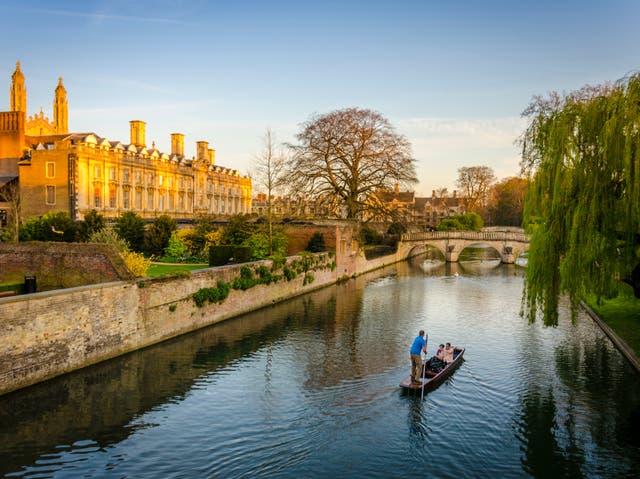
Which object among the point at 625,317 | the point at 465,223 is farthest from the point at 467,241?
the point at 625,317

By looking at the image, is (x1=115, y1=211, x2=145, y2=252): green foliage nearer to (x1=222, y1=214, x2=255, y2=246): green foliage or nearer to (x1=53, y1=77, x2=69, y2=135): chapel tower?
(x1=222, y1=214, x2=255, y2=246): green foliage

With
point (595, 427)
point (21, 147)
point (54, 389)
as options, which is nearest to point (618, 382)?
point (595, 427)

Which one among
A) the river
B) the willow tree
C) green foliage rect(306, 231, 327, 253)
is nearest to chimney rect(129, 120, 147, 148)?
green foliage rect(306, 231, 327, 253)

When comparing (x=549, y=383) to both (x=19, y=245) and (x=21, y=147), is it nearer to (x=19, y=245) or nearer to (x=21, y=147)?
(x=19, y=245)

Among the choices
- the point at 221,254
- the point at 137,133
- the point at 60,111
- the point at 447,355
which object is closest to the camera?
the point at 447,355

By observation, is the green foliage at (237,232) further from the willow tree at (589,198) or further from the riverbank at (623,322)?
the willow tree at (589,198)

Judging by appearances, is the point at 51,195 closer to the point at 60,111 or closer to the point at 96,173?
the point at 96,173

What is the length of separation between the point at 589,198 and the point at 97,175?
40.0 metres

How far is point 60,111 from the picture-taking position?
65750mm

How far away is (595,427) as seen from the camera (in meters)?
10.9

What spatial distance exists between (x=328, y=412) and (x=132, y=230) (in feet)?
80.1

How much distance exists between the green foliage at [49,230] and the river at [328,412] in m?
16.5

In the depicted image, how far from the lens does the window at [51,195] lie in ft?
138

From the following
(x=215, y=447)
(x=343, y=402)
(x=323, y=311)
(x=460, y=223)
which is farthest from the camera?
(x=460, y=223)
